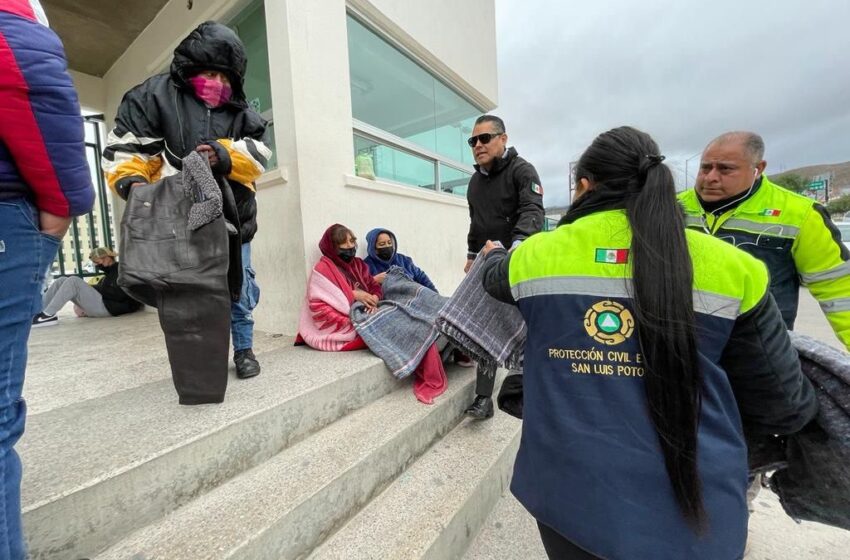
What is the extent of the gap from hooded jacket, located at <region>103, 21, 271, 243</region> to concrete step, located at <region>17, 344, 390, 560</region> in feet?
3.22

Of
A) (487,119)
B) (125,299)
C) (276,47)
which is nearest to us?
(487,119)

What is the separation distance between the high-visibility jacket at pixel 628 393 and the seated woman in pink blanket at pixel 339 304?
1.37 metres

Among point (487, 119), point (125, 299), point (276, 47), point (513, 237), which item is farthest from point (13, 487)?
point (125, 299)

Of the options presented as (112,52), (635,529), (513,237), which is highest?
(112,52)

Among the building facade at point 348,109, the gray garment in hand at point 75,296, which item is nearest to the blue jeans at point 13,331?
the building facade at point 348,109

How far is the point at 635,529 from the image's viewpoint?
81 cm

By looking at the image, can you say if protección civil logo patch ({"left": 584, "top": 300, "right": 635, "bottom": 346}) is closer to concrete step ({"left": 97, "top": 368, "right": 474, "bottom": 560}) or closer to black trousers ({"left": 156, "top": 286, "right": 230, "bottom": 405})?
concrete step ({"left": 97, "top": 368, "right": 474, "bottom": 560})

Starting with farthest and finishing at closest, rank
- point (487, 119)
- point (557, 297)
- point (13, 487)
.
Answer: point (487, 119), point (557, 297), point (13, 487)

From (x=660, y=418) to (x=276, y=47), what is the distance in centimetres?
338

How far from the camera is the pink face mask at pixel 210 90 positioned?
1.80 meters

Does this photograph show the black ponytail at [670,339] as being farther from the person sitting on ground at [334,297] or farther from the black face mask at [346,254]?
the black face mask at [346,254]

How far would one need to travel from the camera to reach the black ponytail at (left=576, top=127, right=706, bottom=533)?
766 millimetres

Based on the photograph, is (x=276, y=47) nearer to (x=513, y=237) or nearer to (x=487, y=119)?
(x=487, y=119)

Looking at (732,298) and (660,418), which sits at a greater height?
(732,298)
